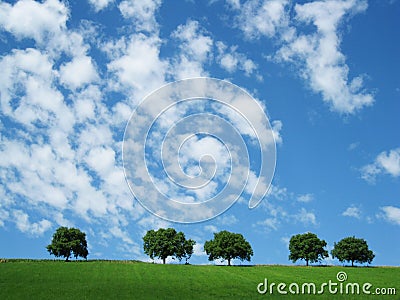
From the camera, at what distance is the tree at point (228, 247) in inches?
3777

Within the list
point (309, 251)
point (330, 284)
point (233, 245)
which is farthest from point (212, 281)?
point (309, 251)

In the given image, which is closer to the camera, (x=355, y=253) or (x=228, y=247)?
(x=228, y=247)

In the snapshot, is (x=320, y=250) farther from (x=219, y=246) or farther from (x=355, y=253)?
(x=219, y=246)

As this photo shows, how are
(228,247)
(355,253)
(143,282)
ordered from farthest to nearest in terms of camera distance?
(355,253)
(228,247)
(143,282)

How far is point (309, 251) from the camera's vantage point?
10069 cm

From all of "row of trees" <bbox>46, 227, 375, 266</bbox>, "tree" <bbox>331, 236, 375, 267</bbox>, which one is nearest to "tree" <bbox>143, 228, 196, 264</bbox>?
"row of trees" <bbox>46, 227, 375, 266</bbox>

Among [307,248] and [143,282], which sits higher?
[307,248]

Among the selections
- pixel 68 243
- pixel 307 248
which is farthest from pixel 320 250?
pixel 68 243

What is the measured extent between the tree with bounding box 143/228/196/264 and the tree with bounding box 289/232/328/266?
22435mm

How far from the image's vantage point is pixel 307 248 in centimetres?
10044

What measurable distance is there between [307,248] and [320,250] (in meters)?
3.14

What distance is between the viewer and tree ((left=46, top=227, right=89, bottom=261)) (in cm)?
9594

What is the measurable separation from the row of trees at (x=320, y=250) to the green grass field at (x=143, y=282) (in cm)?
2219

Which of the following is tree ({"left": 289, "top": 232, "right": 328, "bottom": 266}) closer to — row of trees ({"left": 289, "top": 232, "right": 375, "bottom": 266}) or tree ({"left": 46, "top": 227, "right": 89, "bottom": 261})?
row of trees ({"left": 289, "top": 232, "right": 375, "bottom": 266})
